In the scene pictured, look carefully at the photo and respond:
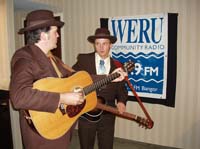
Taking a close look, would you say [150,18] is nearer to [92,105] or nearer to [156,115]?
[156,115]

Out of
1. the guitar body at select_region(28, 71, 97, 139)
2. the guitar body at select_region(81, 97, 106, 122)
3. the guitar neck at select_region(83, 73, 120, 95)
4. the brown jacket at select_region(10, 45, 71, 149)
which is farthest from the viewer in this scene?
the guitar body at select_region(81, 97, 106, 122)

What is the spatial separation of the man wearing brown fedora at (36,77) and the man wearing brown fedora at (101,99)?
1.64 feet

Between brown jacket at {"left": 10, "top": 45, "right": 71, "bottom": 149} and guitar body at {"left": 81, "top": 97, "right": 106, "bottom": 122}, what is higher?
brown jacket at {"left": 10, "top": 45, "right": 71, "bottom": 149}

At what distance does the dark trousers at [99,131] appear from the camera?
2096 mm

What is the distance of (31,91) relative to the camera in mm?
1268

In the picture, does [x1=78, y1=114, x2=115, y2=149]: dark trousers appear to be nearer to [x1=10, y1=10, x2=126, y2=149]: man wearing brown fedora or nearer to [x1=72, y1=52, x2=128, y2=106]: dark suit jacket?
[x1=72, y1=52, x2=128, y2=106]: dark suit jacket

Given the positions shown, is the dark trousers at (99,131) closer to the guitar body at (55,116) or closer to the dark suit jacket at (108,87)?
the dark suit jacket at (108,87)

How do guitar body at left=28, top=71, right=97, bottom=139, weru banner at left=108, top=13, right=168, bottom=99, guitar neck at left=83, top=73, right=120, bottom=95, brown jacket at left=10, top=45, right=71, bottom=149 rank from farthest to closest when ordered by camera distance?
1. weru banner at left=108, top=13, right=168, bottom=99
2. guitar neck at left=83, top=73, right=120, bottom=95
3. guitar body at left=28, top=71, right=97, bottom=139
4. brown jacket at left=10, top=45, right=71, bottom=149

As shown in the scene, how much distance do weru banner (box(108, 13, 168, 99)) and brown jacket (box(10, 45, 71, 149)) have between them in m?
1.70

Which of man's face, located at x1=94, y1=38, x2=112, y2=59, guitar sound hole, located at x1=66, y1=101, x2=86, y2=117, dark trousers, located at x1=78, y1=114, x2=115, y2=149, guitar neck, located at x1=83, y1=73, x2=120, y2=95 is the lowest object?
dark trousers, located at x1=78, y1=114, x2=115, y2=149

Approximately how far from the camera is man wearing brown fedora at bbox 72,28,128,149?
209 cm

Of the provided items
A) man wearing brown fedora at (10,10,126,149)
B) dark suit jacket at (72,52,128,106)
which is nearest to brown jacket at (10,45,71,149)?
man wearing brown fedora at (10,10,126,149)

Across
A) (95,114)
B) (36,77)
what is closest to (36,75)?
(36,77)

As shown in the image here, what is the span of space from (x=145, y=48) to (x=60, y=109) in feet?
5.99
